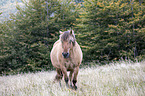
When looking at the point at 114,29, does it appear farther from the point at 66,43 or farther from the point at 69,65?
the point at 66,43

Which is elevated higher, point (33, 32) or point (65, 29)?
point (65, 29)

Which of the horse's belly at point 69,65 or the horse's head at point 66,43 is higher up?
the horse's head at point 66,43

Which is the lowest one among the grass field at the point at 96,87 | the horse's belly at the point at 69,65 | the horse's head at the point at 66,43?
the grass field at the point at 96,87

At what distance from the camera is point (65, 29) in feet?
39.9

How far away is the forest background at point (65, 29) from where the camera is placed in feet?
35.4

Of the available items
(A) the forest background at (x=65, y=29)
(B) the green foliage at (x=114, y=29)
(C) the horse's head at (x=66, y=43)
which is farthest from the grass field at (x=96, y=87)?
(A) the forest background at (x=65, y=29)

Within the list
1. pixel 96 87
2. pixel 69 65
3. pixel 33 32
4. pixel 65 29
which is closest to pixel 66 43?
pixel 69 65

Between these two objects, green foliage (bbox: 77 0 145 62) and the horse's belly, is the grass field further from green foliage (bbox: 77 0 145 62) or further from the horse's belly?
green foliage (bbox: 77 0 145 62)

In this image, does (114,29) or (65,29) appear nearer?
(114,29)

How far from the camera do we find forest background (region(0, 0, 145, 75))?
35.4 ft

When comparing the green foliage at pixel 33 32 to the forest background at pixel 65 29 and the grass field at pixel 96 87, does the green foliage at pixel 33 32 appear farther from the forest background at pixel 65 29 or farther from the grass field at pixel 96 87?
the grass field at pixel 96 87

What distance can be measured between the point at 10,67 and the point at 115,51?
1154 cm

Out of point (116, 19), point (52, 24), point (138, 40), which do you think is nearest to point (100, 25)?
point (116, 19)

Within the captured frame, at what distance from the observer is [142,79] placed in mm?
3654
